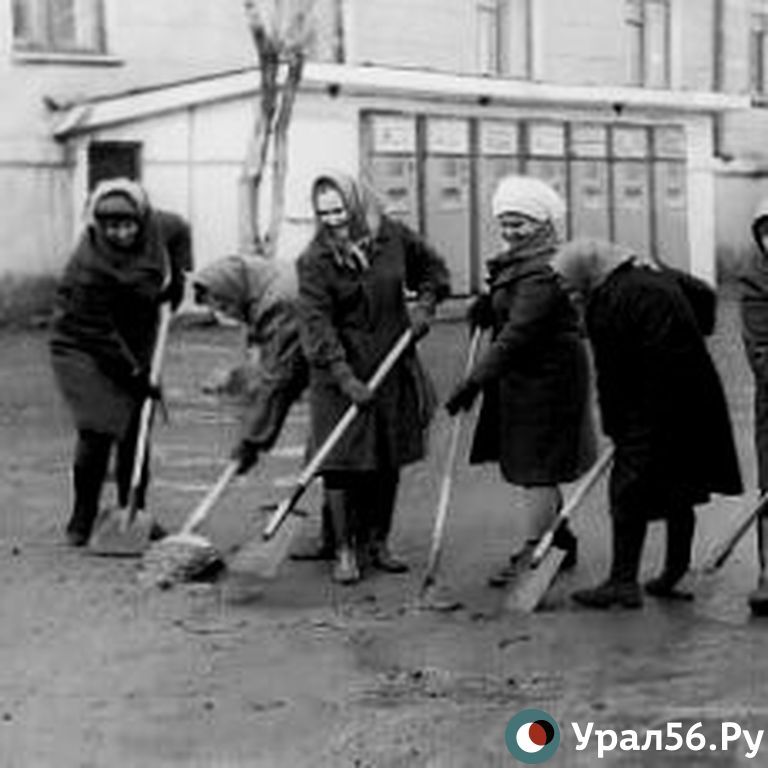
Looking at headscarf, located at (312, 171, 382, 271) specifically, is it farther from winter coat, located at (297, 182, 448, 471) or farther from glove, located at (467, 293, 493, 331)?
glove, located at (467, 293, 493, 331)

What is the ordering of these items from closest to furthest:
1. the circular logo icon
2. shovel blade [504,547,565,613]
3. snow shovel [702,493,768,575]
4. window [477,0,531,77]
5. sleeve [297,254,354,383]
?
1. the circular logo icon
2. shovel blade [504,547,565,613]
3. snow shovel [702,493,768,575]
4. sleeve [297,254,354,383]
5. window [477,0,531,77]

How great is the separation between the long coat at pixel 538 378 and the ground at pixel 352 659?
49 centimetres

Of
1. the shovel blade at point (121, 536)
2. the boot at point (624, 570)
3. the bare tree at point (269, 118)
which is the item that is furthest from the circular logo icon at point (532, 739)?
the bare tree at point (269, 118)

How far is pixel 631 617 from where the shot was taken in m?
6.89

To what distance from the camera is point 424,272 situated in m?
7.93

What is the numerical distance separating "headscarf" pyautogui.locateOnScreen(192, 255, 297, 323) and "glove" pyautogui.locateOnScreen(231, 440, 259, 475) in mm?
513

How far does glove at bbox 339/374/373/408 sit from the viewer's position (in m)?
7.42

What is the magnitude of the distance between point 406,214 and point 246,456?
1349 centimetres

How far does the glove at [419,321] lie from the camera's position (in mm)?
7699

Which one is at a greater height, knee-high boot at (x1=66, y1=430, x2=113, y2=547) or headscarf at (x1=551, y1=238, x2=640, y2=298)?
headscarf at (x1=551, y1=238, x2=640, y2=298)

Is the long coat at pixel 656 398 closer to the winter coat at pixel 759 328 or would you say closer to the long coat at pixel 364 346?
the winter coat at pixel 759 328

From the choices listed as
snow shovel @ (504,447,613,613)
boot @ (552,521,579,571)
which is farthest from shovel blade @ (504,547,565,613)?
boot @ (552,521,579,571)

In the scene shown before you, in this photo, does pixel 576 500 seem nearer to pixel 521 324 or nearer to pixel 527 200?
pixel 521 324

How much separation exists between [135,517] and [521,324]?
7.03 ft
